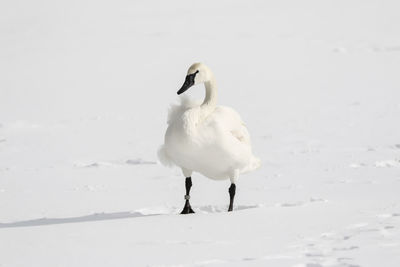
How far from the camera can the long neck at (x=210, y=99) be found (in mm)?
8000

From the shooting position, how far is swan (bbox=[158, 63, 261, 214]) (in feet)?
24.8

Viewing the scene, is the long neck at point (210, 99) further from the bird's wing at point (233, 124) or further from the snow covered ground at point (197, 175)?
the snow covered ground at point (197, 175)

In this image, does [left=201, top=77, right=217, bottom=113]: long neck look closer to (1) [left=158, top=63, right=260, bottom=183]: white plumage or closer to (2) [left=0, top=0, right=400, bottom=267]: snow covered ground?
(1) [left=158, top=63, right=260, bottom=183]: white plumage

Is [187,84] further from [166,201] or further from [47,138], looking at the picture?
[47,138]

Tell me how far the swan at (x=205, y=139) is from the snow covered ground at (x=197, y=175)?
0.54 metres

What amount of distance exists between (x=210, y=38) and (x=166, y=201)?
19755mm

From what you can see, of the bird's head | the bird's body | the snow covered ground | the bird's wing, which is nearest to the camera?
the snow covered ground

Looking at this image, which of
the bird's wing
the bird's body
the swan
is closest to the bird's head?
the swan

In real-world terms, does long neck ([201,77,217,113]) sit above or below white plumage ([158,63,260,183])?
above

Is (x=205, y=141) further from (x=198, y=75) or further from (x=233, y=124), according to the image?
(x=198, y=75)

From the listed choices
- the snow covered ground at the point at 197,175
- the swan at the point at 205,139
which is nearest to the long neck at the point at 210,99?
the swan at the point at 205,139

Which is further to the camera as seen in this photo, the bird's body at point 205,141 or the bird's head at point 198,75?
the bird's head at point 198,75

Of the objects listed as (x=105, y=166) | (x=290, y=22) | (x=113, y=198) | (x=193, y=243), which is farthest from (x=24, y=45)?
(x=193, y=243)

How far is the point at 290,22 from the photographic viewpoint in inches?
1241
